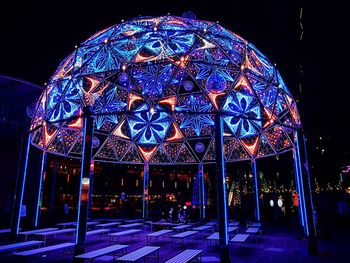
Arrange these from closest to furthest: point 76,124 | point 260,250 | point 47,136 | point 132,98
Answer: point 260,250, point 47,136, point 132,98, point 76,124

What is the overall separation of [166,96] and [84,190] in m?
12.6

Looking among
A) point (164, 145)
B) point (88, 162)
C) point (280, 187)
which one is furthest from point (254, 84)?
point (280, 187)

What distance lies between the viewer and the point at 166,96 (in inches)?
908

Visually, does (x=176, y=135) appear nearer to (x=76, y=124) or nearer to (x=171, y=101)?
(x=171, y=101)

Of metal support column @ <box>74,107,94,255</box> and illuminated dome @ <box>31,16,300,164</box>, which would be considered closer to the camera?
metal support column @ <box>74,107,94,255</box>

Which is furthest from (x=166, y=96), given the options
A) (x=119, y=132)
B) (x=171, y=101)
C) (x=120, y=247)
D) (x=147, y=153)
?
(x=120, y=247)

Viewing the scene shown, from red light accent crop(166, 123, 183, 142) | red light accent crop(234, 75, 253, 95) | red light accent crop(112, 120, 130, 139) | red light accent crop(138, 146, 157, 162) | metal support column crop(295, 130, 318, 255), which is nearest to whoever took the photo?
metal support column crop(295, 130, 318, 255)

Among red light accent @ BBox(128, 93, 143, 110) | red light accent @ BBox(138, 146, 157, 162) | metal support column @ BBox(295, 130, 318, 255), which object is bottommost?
metal support column @ BBox(295, 130, 318, 255)

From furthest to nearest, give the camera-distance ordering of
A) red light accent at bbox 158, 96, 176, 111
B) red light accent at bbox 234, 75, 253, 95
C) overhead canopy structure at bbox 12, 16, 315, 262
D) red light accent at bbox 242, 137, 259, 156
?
1. red light accent at bbox 242, 137, 259, 156
2. red light accent at bbox 158, 96, 176, 111
3. red light accent at bbox 234, 75, 253, 95
4. overhead canopy structure at bbox 12, 16, 315, 262

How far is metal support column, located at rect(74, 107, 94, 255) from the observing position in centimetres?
1162

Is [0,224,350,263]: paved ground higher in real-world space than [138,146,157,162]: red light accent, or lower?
lower

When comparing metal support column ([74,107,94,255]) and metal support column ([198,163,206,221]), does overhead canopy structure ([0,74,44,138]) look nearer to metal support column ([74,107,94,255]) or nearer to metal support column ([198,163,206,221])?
metal support column ([74,107,94,255])

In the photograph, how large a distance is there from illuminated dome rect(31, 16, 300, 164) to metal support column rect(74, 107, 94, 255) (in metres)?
0.82

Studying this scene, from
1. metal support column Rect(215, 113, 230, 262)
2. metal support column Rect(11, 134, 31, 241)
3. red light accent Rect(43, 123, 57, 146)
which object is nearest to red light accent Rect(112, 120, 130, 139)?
red light accent Rect(43, 123, 57, 146)
